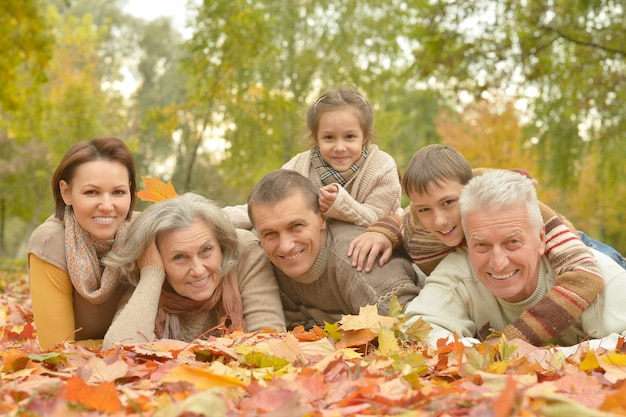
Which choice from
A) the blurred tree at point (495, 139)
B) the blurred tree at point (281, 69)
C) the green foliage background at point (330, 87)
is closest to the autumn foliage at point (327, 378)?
the green foliage background at point (330, 87)

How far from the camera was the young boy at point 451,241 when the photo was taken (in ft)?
10.6

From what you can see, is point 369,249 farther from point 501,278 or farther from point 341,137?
point 341,137

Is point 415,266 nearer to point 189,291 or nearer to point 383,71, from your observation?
point 189,291

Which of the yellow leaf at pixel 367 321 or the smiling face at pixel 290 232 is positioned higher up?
the smiling face at pixel 290 232

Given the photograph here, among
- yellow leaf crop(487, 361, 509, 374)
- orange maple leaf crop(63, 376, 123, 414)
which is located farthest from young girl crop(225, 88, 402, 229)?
orange maple leaf crop(63, 376, 123, 414)

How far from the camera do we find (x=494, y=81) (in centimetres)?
1177

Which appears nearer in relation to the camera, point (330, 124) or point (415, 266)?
point (415, 266)

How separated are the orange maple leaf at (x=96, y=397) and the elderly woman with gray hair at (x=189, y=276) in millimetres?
1682

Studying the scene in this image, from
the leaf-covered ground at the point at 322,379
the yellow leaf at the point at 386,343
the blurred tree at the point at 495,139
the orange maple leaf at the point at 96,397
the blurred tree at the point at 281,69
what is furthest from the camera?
the blurred tree at the point at 495,139

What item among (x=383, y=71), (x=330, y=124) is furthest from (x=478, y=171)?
(x=383, y=71)

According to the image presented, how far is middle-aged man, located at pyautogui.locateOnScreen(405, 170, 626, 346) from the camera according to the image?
325cm

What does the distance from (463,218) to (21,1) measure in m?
10.1

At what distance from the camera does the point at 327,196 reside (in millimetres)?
3969

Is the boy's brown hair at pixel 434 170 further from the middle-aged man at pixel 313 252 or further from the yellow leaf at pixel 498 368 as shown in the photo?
the yellow leaf at pixel 498 368
